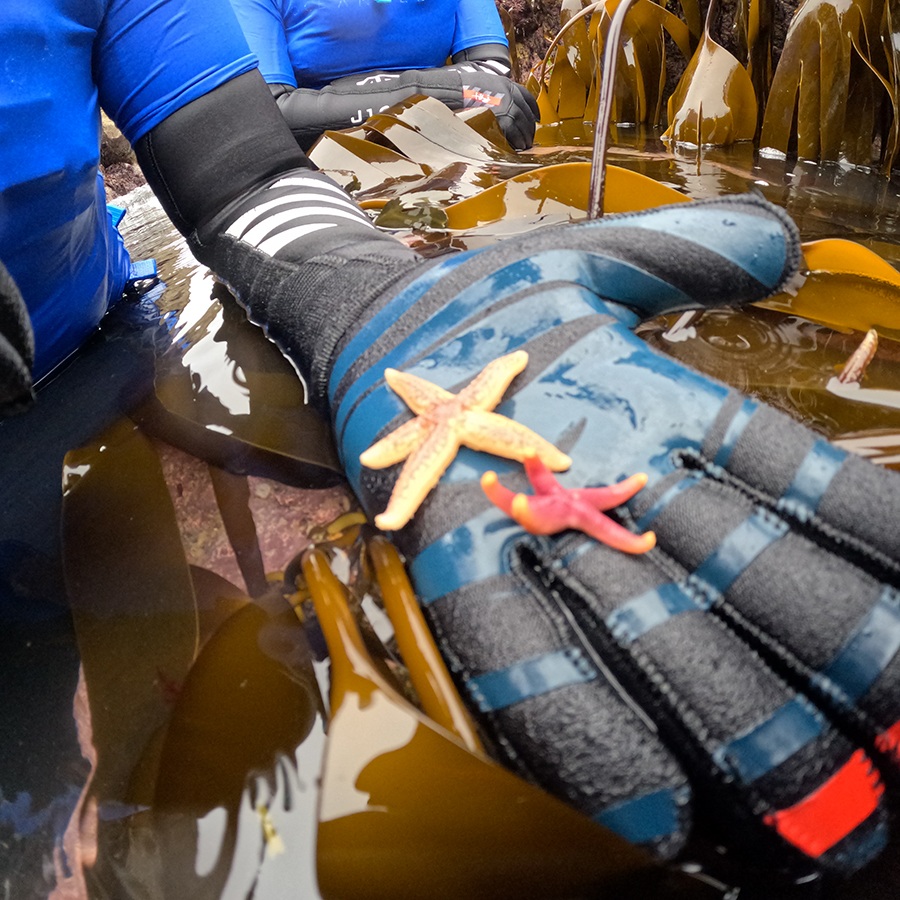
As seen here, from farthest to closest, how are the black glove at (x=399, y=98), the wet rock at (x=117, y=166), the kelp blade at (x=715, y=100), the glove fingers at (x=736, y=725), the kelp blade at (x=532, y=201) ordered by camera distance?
the wet rock at (x=117, y=166) → the black glove at (x=399, y=98) → the kelp blade at (x=715, y=100) → the kelp blade at (x=532, y=201) → the glove fingers at (x=736, y=725)

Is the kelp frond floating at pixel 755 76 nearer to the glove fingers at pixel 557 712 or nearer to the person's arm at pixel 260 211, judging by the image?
the person's arm at pixel 260 211

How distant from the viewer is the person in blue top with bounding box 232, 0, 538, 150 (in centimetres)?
359

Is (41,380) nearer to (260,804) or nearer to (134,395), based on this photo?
(134,395)

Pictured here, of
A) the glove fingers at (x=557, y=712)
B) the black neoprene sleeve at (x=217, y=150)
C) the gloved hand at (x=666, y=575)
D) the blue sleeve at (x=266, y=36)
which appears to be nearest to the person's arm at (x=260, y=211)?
the black neoprene sleeve at (x=217, y=150)

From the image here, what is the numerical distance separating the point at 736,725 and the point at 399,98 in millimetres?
3841

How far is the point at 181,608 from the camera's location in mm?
942

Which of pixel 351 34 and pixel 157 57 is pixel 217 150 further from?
pixel 351 34

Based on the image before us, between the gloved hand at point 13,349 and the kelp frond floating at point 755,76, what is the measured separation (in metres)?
3.10

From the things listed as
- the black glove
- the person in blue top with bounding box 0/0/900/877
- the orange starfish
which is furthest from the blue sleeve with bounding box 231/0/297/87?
the orange starfish

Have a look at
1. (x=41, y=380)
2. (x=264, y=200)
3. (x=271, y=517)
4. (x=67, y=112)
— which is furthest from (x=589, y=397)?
(x=41, y=380)

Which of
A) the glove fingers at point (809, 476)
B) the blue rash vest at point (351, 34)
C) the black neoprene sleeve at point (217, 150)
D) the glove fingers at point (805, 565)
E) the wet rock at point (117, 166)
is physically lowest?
the wet rock at point (117, 166)

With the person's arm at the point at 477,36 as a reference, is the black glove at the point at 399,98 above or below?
below

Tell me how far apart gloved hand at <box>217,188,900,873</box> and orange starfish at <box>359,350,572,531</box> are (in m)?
Result: 0.03

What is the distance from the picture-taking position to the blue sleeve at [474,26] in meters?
4.39
